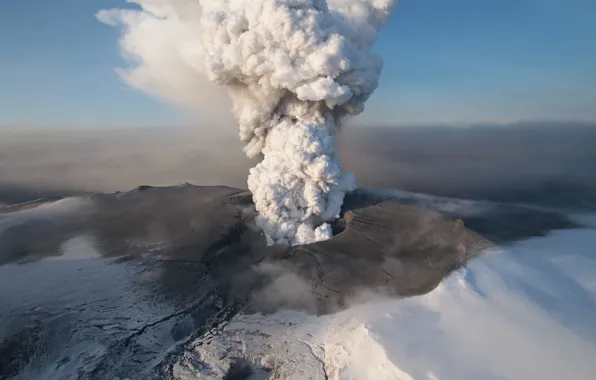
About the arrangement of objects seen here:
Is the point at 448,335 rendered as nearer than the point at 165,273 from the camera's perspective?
Yes

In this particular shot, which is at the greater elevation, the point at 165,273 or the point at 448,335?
the point at 448,335

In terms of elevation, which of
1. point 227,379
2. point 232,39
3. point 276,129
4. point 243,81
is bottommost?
A: point 227,379

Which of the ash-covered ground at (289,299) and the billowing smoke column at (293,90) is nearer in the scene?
the ash-covered ground at (289,299)

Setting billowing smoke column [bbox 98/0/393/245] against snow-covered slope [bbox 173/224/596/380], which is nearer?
snow-covered slope [bbox 173/224/596/380]

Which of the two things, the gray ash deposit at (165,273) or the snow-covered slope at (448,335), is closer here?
the snow-covered slope at (448,335)

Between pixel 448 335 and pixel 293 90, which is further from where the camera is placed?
pixel 293 90

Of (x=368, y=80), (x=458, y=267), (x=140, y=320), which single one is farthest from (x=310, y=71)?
(x=140, y=320)

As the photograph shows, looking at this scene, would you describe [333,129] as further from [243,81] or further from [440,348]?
[440,348]

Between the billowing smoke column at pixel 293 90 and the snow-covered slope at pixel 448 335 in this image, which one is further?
the billowing smoke column at pixel 293 90
